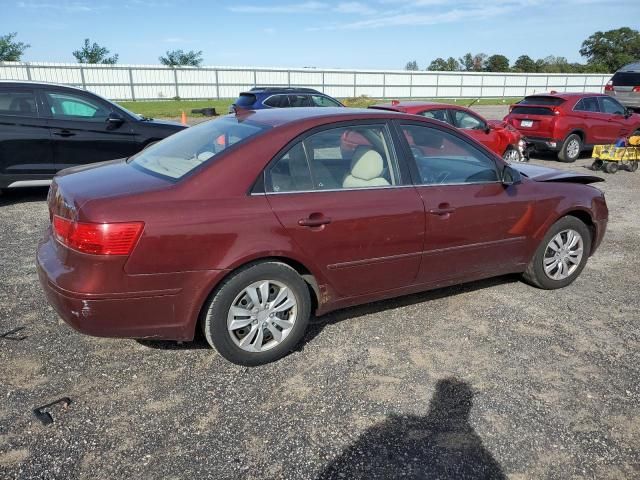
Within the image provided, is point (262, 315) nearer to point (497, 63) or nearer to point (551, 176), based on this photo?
point (551, 176)

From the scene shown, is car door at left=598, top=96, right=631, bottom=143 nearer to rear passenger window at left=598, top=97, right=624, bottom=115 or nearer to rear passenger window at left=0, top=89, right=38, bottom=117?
rear passenger window at left=598, top=97, right=624, bottom=115

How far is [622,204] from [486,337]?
5.96 meters

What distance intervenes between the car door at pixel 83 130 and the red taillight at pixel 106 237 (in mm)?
5401

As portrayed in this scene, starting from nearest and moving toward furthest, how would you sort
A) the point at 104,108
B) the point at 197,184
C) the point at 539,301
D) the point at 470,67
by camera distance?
the point at 197,184
the point at 539,301
the point at 104,108
the point at 470,67

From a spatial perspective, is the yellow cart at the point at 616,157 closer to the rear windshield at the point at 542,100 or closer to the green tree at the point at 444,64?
the rear windshield at the point at 542,100

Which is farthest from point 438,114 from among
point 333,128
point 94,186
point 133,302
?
point 133,302

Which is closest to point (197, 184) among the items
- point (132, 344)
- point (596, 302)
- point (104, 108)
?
point (132, 344)

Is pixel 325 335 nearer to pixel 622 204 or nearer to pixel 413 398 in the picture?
pixel 413 398

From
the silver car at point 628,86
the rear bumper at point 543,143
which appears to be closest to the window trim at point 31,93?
the rear bumper at point 543,143

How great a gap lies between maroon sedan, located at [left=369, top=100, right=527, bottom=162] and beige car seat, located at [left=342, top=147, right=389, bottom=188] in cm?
516

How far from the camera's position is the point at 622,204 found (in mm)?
8453

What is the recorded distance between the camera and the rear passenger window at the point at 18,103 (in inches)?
289

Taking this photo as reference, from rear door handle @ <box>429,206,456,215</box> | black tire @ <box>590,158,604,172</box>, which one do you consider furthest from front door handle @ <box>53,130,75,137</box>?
black tire @ <box>590,158,604,172</box>

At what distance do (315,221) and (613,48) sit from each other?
99.2 meters
